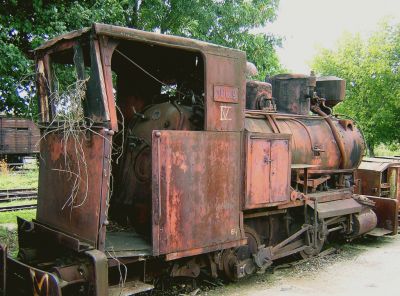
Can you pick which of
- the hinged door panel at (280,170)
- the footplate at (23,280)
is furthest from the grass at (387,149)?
the footplate at (23,280)

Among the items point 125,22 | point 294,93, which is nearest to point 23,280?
point 294,93

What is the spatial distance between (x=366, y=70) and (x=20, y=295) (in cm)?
2515

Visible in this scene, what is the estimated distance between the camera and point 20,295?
13.7ft

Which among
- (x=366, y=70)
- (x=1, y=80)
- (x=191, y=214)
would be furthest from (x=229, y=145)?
(x=366, y=70)

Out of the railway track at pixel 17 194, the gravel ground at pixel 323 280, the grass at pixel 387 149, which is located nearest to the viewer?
the gravel ground at pixel 323 280

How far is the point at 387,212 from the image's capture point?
8133 millimetres

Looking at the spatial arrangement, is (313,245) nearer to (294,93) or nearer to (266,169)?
(266,169)

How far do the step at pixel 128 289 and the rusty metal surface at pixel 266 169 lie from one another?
155 cm

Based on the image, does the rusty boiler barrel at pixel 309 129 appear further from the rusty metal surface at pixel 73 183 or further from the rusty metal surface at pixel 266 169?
the rusty metal surface at pixel 73 183

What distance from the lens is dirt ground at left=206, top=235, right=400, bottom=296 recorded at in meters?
5.49

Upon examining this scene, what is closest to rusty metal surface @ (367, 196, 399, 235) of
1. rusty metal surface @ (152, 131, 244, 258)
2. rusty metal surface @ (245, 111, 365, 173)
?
rusty metal surface @ (245, 111, 365, 173)

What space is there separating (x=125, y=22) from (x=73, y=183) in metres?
7.98

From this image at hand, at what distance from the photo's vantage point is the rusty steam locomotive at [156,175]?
4.09m

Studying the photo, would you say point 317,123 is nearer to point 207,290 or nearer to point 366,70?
point 207,290
